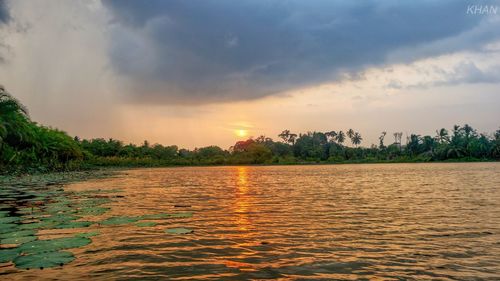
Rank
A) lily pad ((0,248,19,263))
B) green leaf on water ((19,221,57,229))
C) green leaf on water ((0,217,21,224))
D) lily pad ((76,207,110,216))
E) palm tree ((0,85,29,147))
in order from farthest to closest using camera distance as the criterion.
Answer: palm tree ((0,85,29,147)) < lily pad ((76,207,110,216)) < green leaf on water ((0,217,21,224)) < green leaf on water ((19,221,57,229)) < lily pad ((0,248,19,263))

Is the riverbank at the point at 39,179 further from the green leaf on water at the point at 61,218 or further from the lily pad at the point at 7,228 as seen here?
the lily pad at the point at 7,228

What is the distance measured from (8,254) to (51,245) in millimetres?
841

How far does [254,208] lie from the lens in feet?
54.6

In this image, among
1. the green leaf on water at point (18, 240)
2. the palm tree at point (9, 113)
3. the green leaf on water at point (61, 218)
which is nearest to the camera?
the green leaf on water at point (18, 240)

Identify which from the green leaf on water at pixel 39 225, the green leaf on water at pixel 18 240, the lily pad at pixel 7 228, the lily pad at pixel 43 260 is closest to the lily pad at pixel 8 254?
the lily pad at pixel 43 260

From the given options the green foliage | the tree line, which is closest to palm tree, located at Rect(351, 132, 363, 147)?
the tree line

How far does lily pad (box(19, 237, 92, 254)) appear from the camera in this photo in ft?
26.0

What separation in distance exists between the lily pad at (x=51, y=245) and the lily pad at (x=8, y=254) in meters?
0.14

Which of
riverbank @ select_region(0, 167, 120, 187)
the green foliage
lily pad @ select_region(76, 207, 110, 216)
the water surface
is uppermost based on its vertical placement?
the green foliage

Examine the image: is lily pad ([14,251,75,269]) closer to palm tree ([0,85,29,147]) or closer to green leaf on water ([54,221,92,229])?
green leaf on water ([54,221,92,229])

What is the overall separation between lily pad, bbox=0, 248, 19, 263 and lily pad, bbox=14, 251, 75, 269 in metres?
0.25

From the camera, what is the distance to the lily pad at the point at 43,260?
267 inches

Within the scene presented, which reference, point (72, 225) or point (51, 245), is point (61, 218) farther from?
point (51, 245)

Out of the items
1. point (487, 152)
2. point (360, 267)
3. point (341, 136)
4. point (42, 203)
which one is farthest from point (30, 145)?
point (341, 136)
